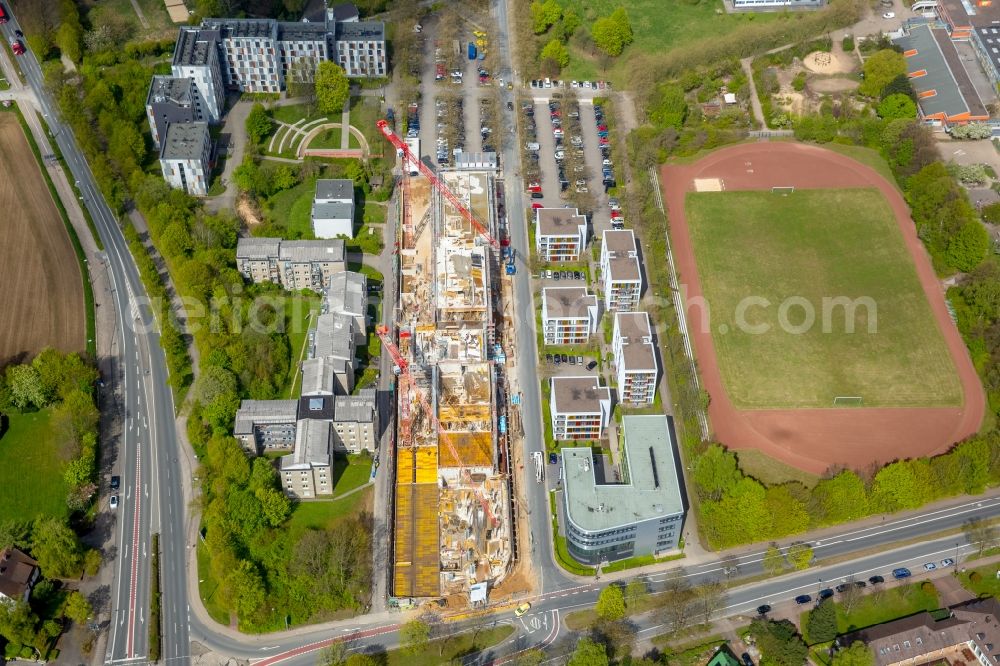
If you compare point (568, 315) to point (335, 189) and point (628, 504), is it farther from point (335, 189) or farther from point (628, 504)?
point (335, 189)

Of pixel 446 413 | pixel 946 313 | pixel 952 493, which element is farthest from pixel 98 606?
pixel 946 313

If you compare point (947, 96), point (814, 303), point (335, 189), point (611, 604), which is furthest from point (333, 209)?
point (947, 96)

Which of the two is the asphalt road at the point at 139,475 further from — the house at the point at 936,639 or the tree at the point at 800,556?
the house at the point at 936,639

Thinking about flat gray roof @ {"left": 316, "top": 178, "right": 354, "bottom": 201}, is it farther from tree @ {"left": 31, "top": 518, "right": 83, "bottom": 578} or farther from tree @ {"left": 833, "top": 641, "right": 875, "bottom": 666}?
tree @ {"left": 833, "top": 641, "right": 875, "bottom": 666}

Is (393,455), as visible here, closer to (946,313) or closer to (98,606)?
(98,606)

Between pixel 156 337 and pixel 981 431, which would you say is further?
pixel 156 337

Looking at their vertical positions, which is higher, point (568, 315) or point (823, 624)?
point (568, 315)

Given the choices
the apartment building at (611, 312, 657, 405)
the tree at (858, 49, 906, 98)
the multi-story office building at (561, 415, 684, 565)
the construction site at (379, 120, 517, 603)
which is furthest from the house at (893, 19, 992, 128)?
the multi-story office building at (561, 415, 684, 565)

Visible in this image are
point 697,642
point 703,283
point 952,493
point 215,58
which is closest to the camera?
point 697,642
